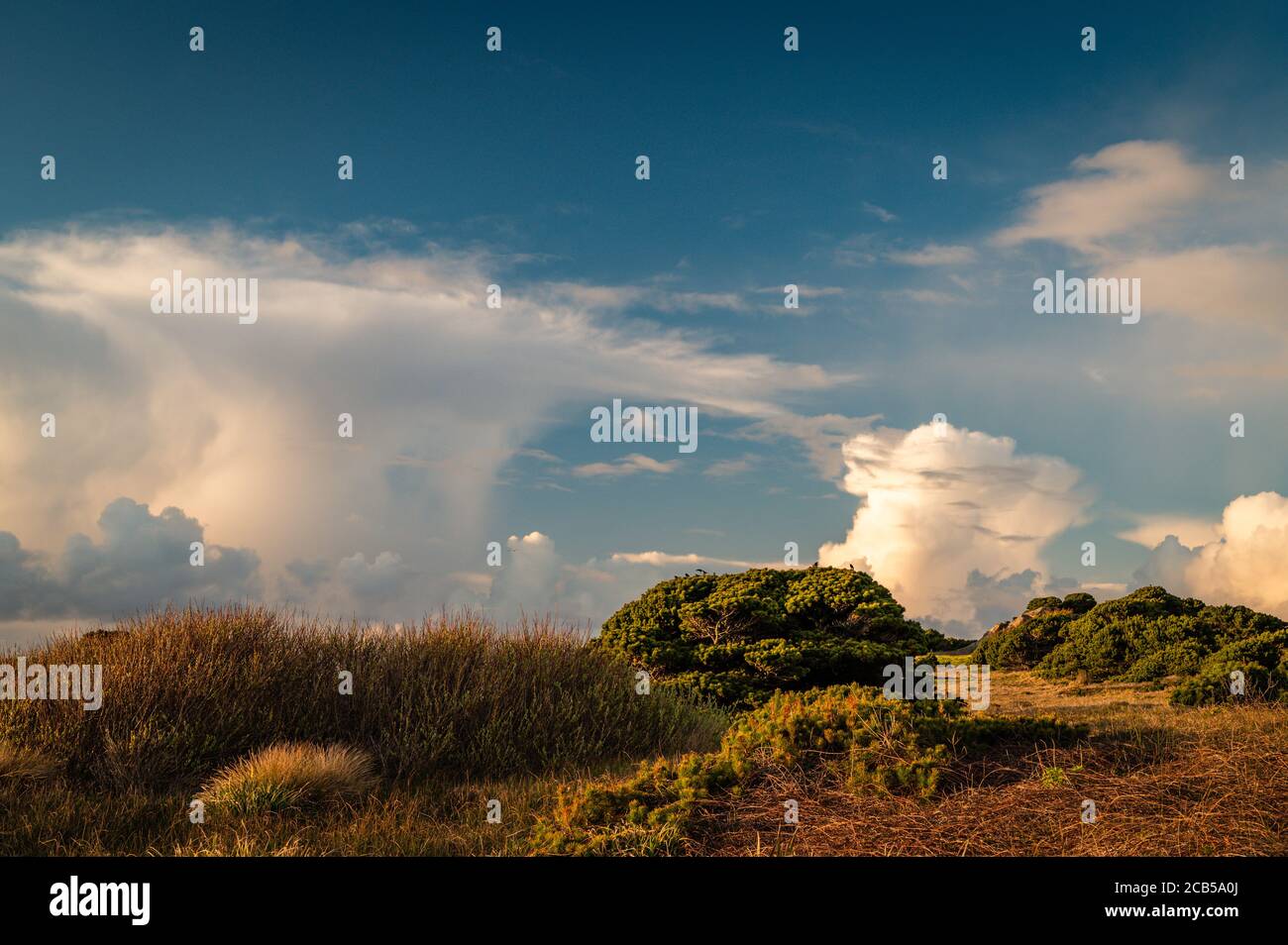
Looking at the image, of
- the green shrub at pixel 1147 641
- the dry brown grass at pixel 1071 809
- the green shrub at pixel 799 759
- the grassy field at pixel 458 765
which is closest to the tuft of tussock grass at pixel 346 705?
the grassy field at pixel 458 765

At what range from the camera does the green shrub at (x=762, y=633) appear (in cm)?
1622

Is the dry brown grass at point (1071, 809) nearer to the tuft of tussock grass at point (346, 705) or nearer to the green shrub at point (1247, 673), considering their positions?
the tuft of tussock grass at point (346, 705)

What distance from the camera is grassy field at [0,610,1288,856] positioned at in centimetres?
724

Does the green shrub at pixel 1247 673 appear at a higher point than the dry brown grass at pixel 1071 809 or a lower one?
lower

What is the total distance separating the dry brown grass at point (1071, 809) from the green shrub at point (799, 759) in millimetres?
223

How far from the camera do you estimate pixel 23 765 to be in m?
10.4

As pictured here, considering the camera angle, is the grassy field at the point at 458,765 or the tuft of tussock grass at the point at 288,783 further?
the tuft of tussock grass at the point at 288,783

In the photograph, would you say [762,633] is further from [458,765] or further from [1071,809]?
[1071,809]

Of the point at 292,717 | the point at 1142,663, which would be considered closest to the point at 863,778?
the point at 292,717

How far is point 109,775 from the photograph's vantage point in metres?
11.0

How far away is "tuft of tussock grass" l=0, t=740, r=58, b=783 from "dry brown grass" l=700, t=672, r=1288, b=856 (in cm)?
788

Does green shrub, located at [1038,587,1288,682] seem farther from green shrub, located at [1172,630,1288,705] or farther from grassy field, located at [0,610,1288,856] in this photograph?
grassy field, located at [0,610,1288,856]
